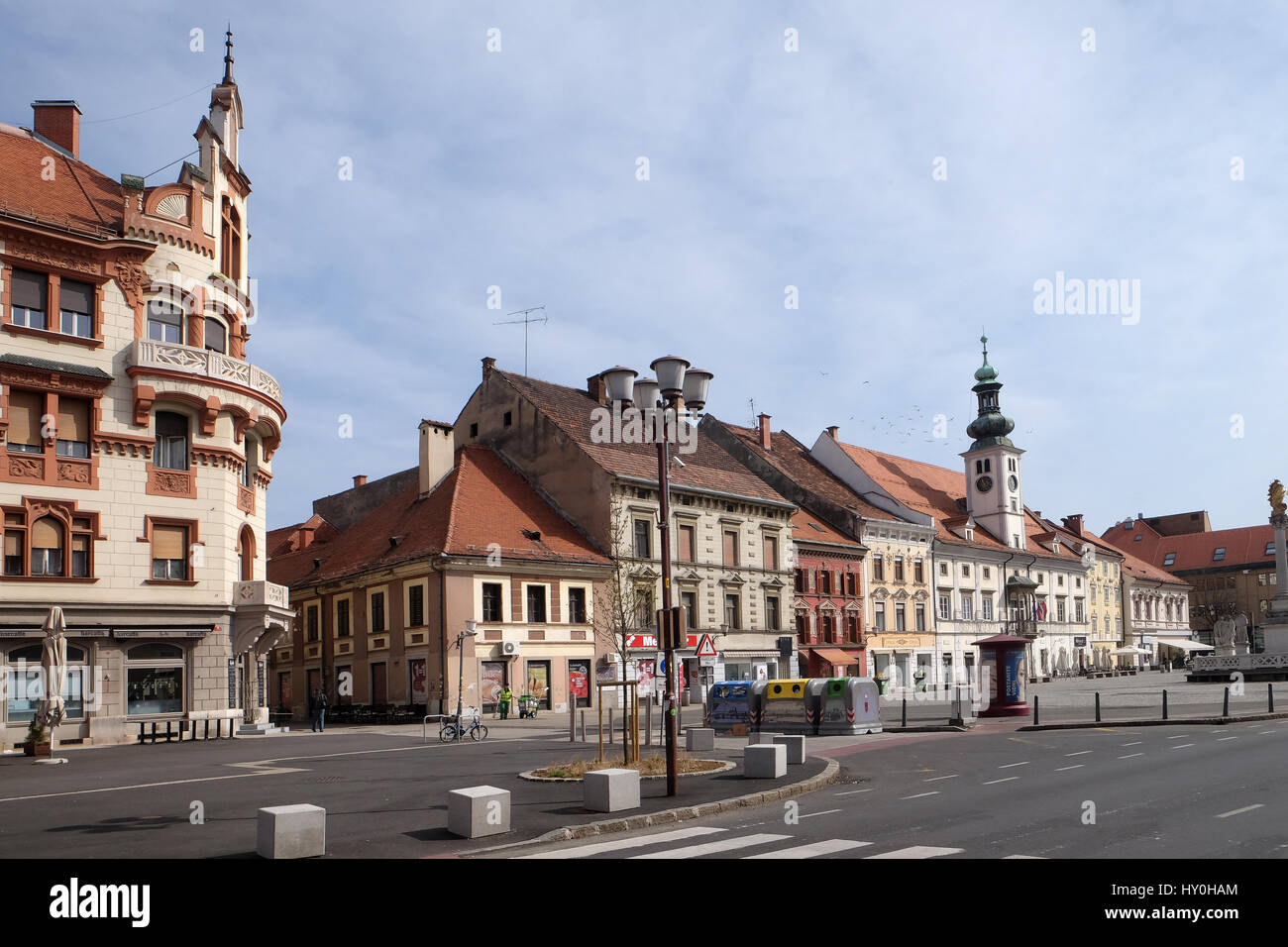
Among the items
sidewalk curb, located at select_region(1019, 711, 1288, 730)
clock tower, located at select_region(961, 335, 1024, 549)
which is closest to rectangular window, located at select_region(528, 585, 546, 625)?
sidewalk curb, located at select_region(1019, 711, 1288, 730)

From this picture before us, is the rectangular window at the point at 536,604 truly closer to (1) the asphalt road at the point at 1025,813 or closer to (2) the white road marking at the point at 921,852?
(1) the asphalt road at the point at 1025,813

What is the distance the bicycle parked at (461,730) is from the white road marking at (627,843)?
1823 centimetres

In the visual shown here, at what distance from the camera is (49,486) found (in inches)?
1196

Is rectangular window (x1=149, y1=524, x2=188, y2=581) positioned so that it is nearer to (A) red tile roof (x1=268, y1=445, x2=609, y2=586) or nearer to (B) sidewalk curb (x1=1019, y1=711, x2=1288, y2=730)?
(A) red tile roof (x1=268, y1=445, x2=609, y2=586)

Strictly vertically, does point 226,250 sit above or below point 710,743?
above

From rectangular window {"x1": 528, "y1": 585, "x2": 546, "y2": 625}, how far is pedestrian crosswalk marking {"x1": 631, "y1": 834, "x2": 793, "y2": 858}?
3189cm

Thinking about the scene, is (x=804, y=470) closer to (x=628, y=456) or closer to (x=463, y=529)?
(x=628, y=456)

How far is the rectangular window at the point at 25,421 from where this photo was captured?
30.0 m

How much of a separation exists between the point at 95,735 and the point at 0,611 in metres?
4.17

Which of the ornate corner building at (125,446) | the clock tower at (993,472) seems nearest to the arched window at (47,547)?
the ornate corner building at (125,446)
